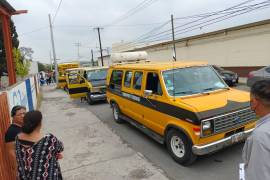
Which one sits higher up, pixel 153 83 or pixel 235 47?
pixel 235 47

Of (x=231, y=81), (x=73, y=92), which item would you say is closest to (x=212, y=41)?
(x=231, y=81)

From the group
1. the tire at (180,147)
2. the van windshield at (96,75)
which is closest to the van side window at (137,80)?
the tire at (180,147)

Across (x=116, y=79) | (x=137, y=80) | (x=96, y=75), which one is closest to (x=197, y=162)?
(x=137, y=80)

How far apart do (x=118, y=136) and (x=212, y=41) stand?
1831 cm

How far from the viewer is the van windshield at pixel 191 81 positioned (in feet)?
17.4

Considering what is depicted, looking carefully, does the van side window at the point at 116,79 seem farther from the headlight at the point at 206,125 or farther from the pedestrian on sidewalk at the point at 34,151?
the pedestrian on sidewalk at the point at 34,151

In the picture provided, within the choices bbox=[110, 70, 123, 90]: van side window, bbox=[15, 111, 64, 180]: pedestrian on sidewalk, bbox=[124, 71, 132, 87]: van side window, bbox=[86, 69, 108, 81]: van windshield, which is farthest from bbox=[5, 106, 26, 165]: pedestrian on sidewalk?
Result: bbox=[86, 69, 108, 81]: van windshield

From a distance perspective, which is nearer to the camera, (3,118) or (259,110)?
(259,110)

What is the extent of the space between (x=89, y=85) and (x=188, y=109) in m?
8.94

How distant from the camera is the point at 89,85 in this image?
12727 millimetres

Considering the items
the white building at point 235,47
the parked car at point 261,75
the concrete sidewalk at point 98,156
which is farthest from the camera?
the white building at point 235,47

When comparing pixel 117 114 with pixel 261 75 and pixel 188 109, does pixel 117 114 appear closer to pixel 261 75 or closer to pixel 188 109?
pixel 188 109

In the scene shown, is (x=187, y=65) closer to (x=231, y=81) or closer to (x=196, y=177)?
(x=196, y=177)

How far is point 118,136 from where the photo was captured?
7086 millimetres
